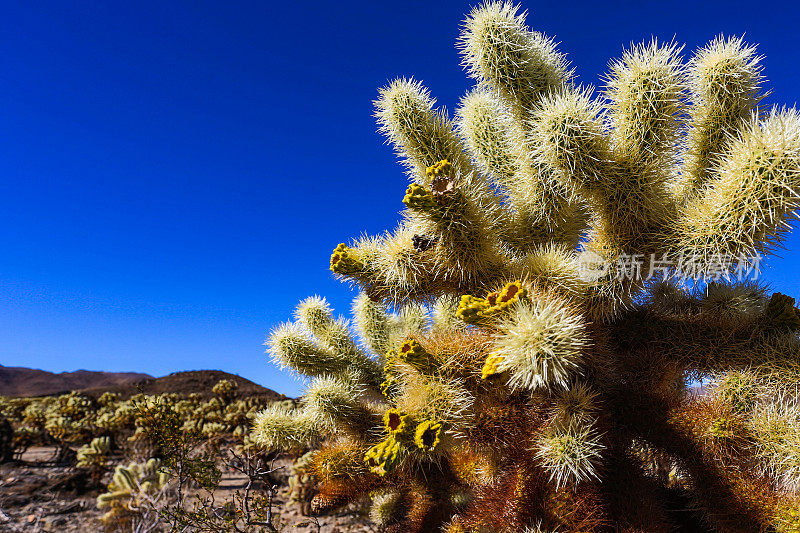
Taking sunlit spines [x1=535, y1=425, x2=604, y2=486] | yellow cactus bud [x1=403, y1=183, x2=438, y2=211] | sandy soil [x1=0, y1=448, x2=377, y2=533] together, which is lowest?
sandy soil [x1=0, y1=448, x2=377, y2=533]

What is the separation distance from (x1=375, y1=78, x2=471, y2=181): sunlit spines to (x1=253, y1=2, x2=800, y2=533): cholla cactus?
16 mm

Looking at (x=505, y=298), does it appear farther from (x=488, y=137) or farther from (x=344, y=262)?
(x=488, y=137)

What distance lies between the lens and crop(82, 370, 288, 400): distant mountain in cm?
1343

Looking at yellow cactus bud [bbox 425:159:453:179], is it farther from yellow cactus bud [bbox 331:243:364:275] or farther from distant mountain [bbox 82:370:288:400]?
distant mountain [bbox 82:370:288:400]

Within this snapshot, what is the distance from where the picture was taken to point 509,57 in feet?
9.01

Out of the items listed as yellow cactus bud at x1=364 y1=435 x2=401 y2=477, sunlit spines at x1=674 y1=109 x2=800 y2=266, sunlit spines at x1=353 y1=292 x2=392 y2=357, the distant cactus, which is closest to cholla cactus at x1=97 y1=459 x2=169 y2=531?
the distant cactus

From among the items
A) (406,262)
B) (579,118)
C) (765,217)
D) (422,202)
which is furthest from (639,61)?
(406,262)

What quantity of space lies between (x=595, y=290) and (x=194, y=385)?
14.5m

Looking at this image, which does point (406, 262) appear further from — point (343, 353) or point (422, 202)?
point (343, 353)

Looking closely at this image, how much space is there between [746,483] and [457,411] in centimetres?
179

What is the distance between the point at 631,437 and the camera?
9.48ft

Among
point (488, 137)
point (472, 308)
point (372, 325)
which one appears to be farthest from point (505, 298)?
point (372, 325)

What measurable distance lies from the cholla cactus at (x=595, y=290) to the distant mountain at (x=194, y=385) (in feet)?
37.9

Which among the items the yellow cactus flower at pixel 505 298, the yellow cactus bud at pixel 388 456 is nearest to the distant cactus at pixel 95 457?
the yellow cactus bud at pixel 388 456
